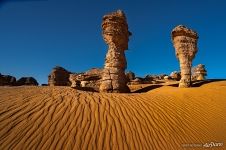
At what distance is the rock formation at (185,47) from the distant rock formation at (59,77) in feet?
67.7

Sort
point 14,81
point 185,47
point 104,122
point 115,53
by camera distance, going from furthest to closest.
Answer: point 14,81
point 185,47
point 115,53
point 104,122

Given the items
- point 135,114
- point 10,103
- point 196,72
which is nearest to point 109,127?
point 135,114

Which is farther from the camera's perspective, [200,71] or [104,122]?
[200,71]

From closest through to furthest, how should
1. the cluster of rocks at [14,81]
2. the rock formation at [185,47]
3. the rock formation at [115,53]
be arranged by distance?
the rock formation at [115,53], the rock formation at [185,47], the cluster of rocks at [14,81]

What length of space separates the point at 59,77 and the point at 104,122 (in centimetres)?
2877

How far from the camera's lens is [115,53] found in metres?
15.1

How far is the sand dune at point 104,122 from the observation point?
627 centimetres

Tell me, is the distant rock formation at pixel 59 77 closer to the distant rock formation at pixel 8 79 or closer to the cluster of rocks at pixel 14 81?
the cluster of rocks at pixel 14 81

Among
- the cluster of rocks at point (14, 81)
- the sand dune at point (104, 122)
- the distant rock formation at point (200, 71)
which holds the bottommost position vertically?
the sand dune at point (104, 122)

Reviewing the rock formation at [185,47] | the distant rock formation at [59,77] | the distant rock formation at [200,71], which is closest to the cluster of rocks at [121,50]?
the rock formation at [185,47]

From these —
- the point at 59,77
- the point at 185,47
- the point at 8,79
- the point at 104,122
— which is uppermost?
the point at 185,47

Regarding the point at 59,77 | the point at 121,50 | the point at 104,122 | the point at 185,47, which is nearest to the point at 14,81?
the point at 59,77

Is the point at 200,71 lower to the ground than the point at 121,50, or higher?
higher

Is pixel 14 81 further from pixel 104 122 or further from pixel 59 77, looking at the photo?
pixel 104 122
